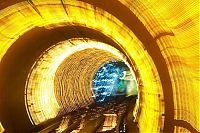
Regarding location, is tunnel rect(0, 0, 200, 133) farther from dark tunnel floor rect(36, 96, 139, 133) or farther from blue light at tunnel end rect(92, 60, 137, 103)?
blue light at tunnel end rect(92, 60, 137, 103)

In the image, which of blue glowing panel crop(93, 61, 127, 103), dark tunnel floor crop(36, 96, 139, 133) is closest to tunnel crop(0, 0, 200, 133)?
dark tunnel floor crop(36, 96, 139, 133)

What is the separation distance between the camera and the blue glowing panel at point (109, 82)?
14758 millimetres

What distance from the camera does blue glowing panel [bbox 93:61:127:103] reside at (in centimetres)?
1476

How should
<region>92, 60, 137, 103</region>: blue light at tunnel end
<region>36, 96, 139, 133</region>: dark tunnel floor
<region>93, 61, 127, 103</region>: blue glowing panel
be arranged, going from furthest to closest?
<region>92, 60, 137, 103</region>: blue light at tunnel end, <region>93, 61, 127, 103</region>: blue glowing panel, <region>36, 96, 139, 133</region>: dark tunnel floor

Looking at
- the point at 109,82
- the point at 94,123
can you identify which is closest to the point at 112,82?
the point at 109,82

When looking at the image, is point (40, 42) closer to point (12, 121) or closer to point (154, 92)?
point (12, 121)

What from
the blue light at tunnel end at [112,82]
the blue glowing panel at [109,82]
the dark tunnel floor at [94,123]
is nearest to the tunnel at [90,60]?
the dark tunnel floor at [94,123]

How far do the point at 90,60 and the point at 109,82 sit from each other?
454cm

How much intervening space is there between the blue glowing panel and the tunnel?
142 centimetres

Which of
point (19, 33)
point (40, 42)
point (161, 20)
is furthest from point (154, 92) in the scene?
point (40, 42)

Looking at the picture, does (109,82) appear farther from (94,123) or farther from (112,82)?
(94,123)

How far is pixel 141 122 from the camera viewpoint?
659cm

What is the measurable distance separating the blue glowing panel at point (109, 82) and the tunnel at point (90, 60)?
1420 mm

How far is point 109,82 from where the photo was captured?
1709 centimetres
